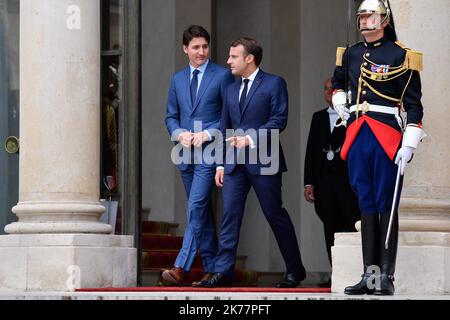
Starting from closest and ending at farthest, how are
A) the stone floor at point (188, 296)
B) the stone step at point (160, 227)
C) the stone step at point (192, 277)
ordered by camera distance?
the stone floor at point (188, 296)
the stone step at point (192, 277)
the stone step at point (160, 227)

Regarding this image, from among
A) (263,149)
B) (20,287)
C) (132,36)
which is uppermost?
(132,36)

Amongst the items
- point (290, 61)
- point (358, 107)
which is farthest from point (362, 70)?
point (290, 61)

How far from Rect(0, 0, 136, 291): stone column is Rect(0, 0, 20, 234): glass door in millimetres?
1587

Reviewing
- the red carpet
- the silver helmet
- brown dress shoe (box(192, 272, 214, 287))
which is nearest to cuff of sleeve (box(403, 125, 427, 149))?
the silver helmet

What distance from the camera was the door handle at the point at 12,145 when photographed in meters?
15.5

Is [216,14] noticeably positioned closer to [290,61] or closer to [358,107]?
[290,61]

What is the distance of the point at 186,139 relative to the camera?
46.6 feet

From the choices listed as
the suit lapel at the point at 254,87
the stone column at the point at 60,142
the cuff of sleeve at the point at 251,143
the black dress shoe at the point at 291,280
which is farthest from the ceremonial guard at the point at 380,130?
the stone column at the point at 60,142

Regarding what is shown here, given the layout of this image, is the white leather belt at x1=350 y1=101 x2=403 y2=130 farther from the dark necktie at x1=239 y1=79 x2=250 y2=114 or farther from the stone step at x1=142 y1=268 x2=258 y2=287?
the stone step at x1=142 y1=268 x2=258 y2=287

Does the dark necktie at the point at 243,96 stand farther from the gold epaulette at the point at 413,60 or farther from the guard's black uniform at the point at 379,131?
the gold epaulette at the point at 413,60

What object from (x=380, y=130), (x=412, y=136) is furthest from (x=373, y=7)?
(x=412, y=136)

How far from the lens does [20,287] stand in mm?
13664

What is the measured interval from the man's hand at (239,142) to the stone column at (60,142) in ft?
4.10

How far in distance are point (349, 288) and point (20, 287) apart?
3081mm
